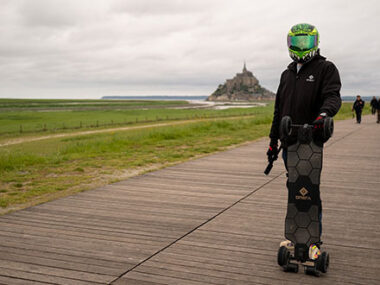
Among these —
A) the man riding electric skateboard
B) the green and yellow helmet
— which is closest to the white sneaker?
the man riding electric skateboard

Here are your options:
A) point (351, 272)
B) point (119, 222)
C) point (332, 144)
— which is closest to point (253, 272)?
point (351, 272)

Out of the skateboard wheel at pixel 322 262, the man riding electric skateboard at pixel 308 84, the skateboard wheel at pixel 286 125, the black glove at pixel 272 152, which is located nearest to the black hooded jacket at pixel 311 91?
the man riding electric skateboard at pixel 308 84

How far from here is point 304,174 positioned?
11.0ft

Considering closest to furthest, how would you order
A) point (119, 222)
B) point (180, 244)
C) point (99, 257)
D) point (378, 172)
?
point (99, 257) → point (180, 244) → point (119, 222) → point (378, 172)

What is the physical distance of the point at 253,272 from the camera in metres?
3.53

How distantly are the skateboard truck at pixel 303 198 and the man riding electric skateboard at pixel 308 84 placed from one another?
2.7 inches

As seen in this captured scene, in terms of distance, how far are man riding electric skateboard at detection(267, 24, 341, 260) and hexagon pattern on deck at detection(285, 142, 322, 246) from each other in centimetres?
9

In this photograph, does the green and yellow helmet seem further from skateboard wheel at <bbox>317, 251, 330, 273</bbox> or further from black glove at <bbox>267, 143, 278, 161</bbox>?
skateboard wheel at <bbox>317, 251, 330, 273</bbox>

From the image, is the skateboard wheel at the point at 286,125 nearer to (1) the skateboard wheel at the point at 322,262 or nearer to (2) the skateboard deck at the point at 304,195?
(2) the skateboard deck at the point at 304,195

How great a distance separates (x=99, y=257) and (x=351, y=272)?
223cm

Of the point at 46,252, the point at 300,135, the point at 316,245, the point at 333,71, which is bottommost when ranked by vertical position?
the point at 46,252

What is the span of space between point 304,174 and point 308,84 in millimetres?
763

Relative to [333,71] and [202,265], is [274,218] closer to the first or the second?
[202,265]

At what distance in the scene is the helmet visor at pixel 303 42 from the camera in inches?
136
